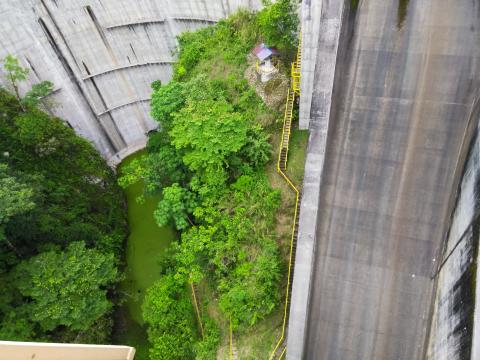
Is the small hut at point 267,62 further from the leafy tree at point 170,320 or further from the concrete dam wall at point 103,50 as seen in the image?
the leafy tree at point 170,320

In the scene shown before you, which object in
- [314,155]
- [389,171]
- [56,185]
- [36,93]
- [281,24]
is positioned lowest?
[56,185]

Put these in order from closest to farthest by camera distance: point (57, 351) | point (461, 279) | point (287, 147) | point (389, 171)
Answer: point (461, 279), point (57, 351), point (389, 171), point (287, 147)

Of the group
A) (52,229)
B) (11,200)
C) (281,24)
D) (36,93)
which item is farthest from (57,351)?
(281,24)

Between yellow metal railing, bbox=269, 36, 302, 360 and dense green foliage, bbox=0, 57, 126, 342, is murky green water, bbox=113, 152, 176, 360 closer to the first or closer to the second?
dense green foliage, bbox=0, 57, 126, 342

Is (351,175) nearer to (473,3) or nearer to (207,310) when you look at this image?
(473,3)

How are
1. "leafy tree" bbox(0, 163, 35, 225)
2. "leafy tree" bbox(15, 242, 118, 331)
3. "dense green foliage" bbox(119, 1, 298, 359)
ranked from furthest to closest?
1. "leafy tree" bbox(15, 242, 118, 331)
2. "dense green foliage" bbox(119, 1, 298, 359)
3. "leafy tree" bbox(0, 163, 35, 225)

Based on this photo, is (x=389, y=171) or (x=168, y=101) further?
(x=168, y=101)

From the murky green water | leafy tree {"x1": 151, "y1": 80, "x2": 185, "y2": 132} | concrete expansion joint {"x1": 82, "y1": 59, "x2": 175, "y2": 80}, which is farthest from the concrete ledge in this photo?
concrete expansion joint {"x1": 82, "y1": 59, "x2": 175, "y2": 80}

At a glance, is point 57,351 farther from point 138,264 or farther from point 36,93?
point 36,93
